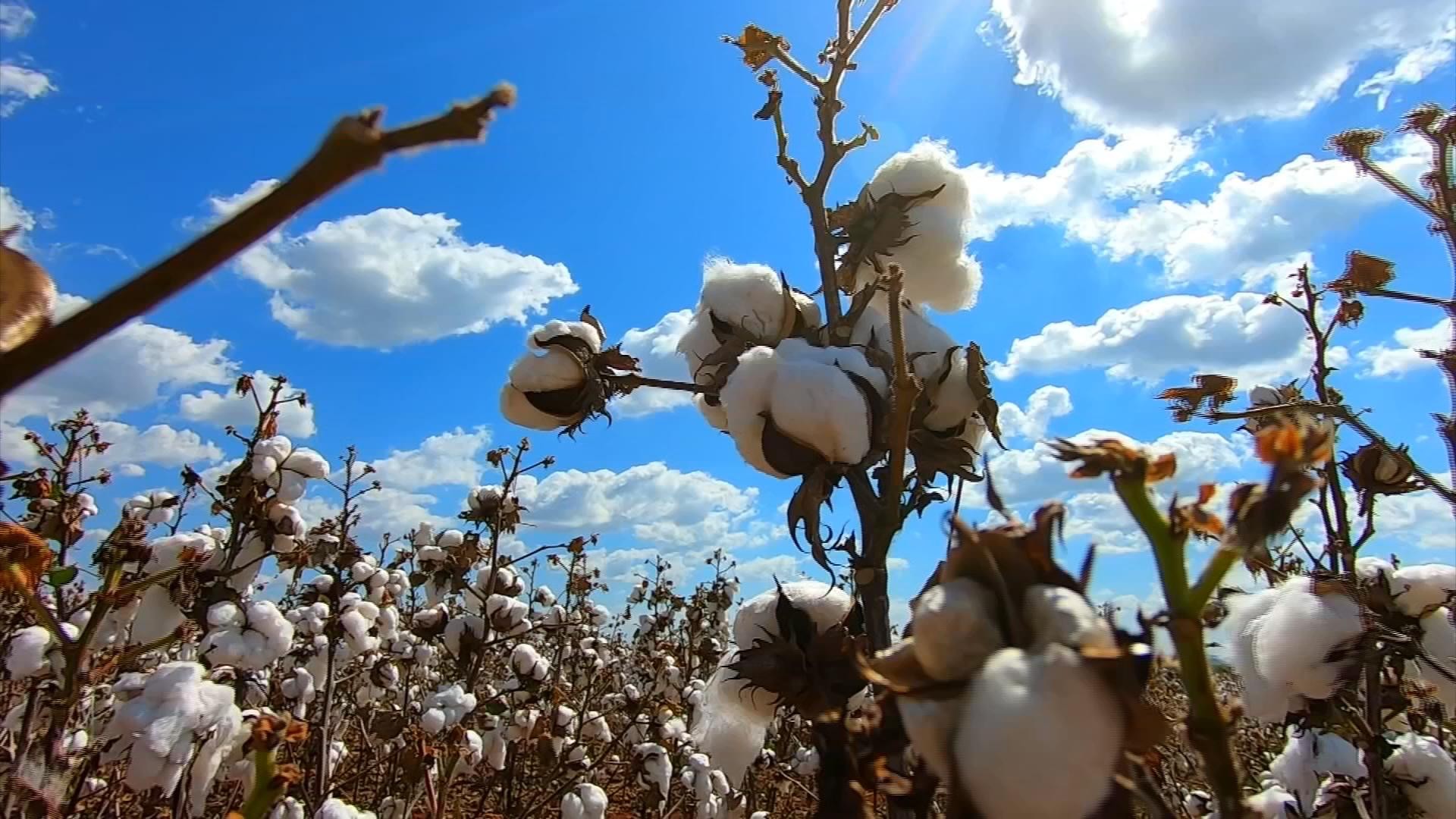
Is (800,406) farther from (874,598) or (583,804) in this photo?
(583,804)

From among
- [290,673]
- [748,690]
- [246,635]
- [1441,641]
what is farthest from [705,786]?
[748,690]

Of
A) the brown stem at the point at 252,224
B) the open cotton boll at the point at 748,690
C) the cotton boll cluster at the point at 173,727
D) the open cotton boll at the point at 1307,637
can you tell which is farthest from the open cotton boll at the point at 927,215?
the cotton boll cluster at the point at 173,727

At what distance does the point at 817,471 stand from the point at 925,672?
69cm

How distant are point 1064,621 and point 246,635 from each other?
322cm

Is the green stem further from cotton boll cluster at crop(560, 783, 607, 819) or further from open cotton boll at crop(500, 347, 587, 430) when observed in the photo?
cotton boll cluster at crop(560, 783, 607, 819)

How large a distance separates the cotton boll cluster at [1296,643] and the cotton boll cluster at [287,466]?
9.78 ft

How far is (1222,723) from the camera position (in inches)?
22.5

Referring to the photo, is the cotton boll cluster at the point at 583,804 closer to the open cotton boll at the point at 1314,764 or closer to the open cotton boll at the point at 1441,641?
the open cotton boll at the point at 1314,764

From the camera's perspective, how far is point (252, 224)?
339mm

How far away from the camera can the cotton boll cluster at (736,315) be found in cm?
161

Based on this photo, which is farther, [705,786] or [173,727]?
[705,786]

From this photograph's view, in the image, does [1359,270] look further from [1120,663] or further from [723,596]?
[723,596]

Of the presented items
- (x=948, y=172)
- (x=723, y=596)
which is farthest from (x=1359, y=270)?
(x=723, y=596)

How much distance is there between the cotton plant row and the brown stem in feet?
1.94
